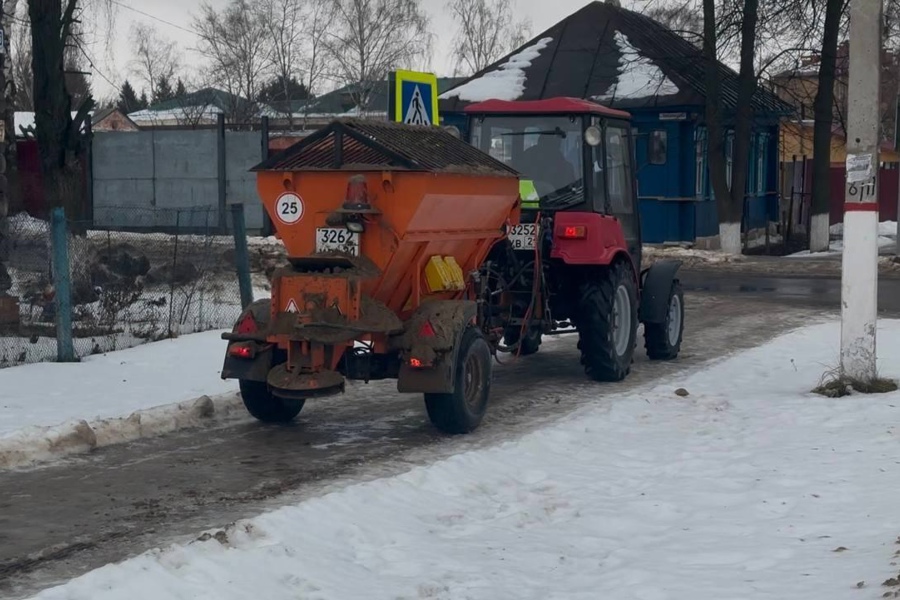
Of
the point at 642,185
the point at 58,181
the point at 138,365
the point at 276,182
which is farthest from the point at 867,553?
the point at 642,185

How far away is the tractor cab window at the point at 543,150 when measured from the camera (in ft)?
39.0

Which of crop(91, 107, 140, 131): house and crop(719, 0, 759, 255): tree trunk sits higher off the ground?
crop(91, 107, 140, 131): house

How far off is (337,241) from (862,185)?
4501mm

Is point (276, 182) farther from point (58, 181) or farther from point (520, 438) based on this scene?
point (58, 181)

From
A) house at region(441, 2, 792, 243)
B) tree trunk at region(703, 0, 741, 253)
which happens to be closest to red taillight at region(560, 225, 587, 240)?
house at region(441, 2, 792, 243)

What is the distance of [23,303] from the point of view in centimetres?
1397

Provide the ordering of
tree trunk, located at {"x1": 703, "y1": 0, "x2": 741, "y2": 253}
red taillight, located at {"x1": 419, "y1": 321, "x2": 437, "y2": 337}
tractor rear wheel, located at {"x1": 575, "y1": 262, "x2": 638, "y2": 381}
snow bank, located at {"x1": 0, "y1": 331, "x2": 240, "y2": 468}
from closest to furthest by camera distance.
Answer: snow bank, located at {"x1": 0, "y1": 331, "x2": 240, "y2": 468} → red taillight, located at {"x1": 419, "y1": 321, "x2": 437, "y2": 337} → tractor rear wheel, located at {"x1": 575, "y1": 262, "x2": 638, "y2": 381} → tree trunk, located at {"x1": 703, "y1": 0, "x2": 741, "y2": 253}

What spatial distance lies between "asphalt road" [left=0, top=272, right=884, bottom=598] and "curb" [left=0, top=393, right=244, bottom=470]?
0.16m

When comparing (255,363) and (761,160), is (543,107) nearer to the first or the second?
(255,363)

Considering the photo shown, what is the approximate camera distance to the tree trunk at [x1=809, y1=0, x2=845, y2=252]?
2873cm

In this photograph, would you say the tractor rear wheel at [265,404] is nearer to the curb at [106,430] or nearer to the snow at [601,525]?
the curb at [106,430]

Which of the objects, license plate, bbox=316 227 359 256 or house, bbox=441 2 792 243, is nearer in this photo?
license plate, bbox=316 227 359 256

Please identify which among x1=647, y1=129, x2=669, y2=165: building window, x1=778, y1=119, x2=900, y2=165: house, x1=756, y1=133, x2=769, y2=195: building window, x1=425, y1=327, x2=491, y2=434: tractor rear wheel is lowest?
x1=425, y1=327, x2=491, y2=434: tractor rear wheel

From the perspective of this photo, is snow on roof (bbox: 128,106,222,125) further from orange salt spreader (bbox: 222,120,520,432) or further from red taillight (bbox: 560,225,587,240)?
orange salt spreader (bbox: 222,120,520,432)
